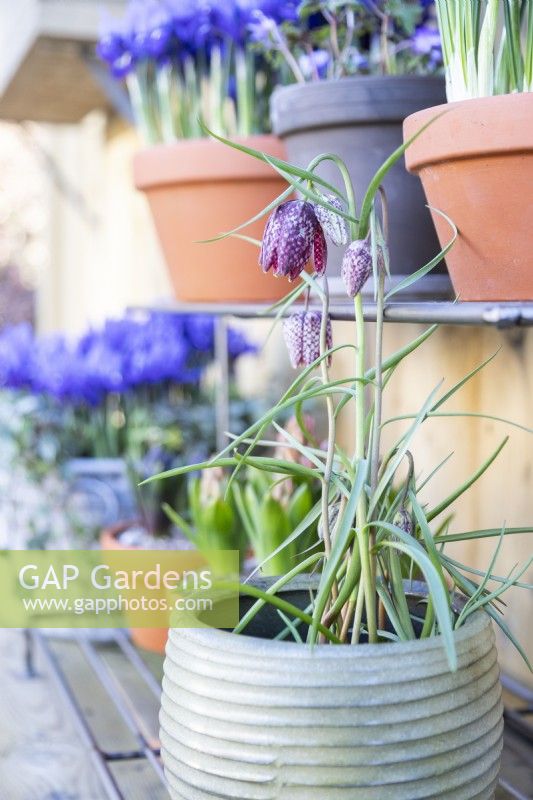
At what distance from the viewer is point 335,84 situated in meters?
0.94

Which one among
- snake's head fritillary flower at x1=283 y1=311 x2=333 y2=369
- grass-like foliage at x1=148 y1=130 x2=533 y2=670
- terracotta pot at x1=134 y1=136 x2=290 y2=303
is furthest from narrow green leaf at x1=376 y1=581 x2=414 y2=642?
terracotta pot at x1=134 y1=136 x2=290 y2=303

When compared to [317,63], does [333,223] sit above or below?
below

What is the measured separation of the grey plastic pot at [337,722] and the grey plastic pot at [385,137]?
1.35ft

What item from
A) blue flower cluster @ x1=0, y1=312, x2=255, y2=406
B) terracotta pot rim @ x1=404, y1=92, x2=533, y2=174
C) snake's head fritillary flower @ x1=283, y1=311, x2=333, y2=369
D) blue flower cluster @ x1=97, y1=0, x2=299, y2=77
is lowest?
blue flower cluster @ x1=0, y1=312, x2=255, y2=406

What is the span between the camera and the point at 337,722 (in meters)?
0.59

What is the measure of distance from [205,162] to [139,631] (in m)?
0.63

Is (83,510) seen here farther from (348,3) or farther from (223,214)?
(348,3)

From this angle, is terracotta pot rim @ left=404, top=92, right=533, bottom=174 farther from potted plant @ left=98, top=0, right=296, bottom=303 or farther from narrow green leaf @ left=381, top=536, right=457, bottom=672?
potted plant @ left=98, top=0, right=296, bottom=303

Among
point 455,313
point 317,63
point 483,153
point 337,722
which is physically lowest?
point 337,722

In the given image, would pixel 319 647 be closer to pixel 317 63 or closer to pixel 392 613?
pixel 392 613

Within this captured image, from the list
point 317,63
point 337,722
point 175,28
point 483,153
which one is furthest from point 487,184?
point 175,28

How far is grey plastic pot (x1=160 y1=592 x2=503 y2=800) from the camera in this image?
0.60m

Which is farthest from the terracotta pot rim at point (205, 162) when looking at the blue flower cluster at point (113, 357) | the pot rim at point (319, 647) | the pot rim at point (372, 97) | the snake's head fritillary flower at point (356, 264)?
the pot rim at point (319, 647)

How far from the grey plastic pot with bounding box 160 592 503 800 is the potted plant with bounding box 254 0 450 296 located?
16.2 inches
